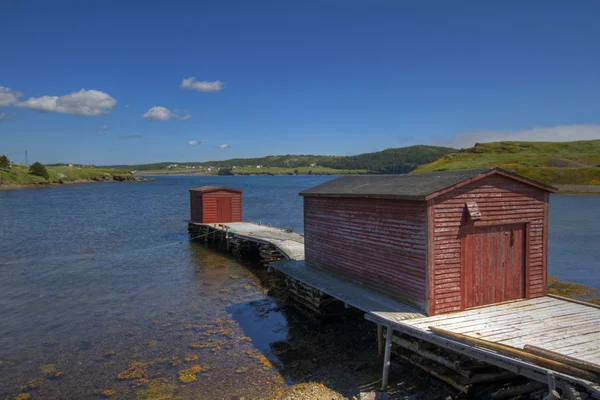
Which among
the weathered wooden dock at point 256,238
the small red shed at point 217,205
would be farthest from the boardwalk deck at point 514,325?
the small red shed at point 217,205

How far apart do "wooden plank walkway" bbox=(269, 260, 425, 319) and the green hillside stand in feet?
242

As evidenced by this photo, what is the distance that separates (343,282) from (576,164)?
99.5 metres

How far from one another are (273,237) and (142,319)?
12436 millimetres

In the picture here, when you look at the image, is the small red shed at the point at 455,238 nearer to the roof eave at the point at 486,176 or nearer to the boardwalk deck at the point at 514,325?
the roof eave at the point at 486,176

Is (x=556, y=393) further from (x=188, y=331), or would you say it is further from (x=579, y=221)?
(x=579, y=221)

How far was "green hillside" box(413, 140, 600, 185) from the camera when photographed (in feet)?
273

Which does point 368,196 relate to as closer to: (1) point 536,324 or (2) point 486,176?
(2) point 486,176

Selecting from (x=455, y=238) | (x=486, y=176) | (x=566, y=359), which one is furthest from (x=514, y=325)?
(x=486, y=176)

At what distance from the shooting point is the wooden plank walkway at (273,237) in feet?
78.1

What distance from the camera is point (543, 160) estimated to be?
101 m

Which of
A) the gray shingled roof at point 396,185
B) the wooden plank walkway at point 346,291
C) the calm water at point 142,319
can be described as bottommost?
the calm water at point 142,319

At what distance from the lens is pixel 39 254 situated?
31516mm

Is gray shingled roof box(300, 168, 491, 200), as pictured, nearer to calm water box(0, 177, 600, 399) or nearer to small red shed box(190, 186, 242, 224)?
calm water box(0, 177, 600, 399)

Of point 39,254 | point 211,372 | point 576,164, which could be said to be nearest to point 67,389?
point 211,372
